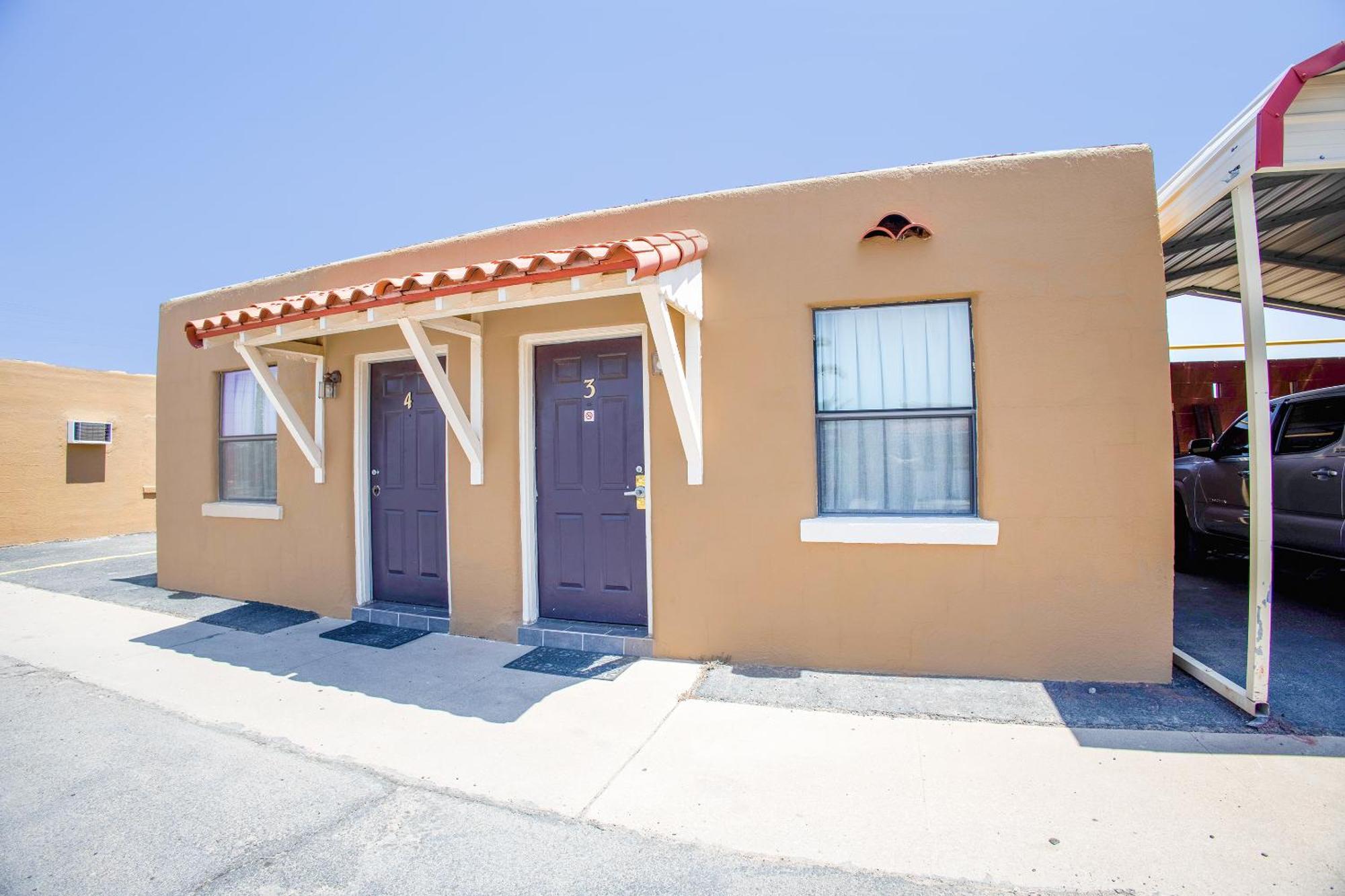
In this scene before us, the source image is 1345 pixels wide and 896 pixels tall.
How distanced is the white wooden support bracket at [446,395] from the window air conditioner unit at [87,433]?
9923 millimetres

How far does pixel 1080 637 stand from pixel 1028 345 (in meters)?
1.85

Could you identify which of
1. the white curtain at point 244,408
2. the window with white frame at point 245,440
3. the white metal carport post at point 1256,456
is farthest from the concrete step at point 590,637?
the white curtain at point 244,408

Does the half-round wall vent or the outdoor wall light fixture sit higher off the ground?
the half-round wall vent

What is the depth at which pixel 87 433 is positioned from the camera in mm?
11047

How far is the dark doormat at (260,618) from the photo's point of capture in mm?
5766

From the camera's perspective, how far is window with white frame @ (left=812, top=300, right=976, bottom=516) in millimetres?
4270

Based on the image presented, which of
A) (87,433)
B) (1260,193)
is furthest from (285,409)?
(87,433)

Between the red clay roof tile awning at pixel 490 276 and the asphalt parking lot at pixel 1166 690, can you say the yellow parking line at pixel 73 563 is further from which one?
the asphalt parking lot at pixel 1166 690

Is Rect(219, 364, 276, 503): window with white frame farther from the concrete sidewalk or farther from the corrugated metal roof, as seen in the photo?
the corrugated metal roof

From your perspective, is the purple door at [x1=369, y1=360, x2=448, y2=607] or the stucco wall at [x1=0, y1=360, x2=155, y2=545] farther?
the stucco wall at [x1=0, y1=360, x2=155, y2=545]

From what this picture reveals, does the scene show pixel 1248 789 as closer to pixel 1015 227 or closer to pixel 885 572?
pixel 885 572

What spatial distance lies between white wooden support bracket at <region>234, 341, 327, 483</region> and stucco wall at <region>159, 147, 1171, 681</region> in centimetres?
216

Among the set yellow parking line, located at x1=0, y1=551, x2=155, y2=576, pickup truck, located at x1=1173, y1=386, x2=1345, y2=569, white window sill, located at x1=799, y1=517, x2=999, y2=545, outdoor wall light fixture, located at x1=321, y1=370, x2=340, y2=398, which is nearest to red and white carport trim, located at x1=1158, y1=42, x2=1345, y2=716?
pickup truck, located at x1=1173, y1=386, x2=1345, y2=569

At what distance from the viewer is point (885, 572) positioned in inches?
165
